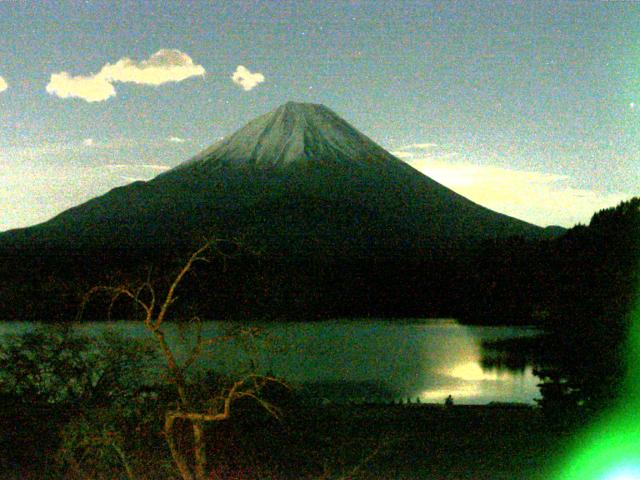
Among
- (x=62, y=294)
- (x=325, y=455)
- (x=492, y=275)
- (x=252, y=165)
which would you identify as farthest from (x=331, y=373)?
(x=252, y=165)

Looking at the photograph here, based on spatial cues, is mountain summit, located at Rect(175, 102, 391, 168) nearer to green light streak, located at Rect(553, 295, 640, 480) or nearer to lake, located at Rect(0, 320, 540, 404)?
lake, located at Rect(0, 320, 540, 404)

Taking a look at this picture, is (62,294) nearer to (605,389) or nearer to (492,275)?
(605,389)

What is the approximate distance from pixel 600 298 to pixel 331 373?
13.3 m

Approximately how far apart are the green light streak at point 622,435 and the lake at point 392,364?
3.97 meters

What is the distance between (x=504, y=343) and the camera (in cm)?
2695

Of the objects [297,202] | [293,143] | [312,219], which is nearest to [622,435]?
[312,219]

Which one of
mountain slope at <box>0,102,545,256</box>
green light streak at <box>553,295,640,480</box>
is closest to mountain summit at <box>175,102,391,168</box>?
mountain slope at <box>0,102,545,256</box>

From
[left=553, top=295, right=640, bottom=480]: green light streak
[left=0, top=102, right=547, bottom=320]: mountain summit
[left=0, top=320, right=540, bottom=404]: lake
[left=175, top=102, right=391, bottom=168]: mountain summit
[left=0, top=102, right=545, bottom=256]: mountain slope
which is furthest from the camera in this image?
[left=175, top=102, right=391, bottom=168]: mountain summit

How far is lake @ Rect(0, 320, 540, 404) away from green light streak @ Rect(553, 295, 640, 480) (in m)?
3.97

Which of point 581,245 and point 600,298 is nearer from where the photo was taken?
point 600,298

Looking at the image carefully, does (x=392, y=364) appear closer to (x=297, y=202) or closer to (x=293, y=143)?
(x=297, y=202)

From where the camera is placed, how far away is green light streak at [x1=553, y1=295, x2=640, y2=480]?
6.17 m

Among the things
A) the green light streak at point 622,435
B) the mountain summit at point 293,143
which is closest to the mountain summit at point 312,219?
the mountain summit at point 293,143

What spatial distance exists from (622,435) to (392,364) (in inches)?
632
